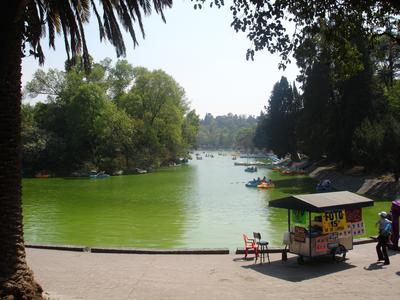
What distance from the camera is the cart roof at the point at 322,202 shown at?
13078mm

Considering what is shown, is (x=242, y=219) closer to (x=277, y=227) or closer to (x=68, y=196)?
(x=277, y=227)

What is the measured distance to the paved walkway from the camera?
34.0 ft

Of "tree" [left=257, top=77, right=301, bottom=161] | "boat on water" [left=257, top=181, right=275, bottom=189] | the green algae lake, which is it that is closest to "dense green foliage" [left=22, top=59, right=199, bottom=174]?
"tree" [left=257, top=77, right=301, bottom=161]

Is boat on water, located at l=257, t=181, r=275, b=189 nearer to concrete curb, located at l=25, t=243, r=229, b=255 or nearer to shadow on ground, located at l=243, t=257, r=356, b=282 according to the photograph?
concrete curb, located at l=25, t=243, r=229, b=255

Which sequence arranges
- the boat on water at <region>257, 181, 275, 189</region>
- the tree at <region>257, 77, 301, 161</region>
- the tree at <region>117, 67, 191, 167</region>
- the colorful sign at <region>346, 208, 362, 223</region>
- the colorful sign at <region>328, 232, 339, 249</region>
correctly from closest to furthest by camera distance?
the colorful sign at <region>328, 232, 339, 249</region>
the colorful sign at <region>346, 208, 362, 223</region>
the boat on water at <region>257, 181, 275, 189</region>
the tree at <region>117, 67, 191, 167</region>
the tree at <region>257, 77, 301, 161</region>

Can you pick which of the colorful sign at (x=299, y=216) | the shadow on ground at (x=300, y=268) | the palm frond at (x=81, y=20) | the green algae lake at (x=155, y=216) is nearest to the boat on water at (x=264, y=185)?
the green algae lake at (x=155, y=216)

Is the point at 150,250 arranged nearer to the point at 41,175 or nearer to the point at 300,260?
the point at 300,260

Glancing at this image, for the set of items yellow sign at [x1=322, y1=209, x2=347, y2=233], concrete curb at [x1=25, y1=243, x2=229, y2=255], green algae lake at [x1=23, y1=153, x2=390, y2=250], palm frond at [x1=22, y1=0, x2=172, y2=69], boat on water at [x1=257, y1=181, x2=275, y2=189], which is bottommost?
green algae lake at [x1=23, y1=153, x2=390, y2=250]

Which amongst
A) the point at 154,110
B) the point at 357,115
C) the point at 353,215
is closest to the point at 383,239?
the point at 353,215

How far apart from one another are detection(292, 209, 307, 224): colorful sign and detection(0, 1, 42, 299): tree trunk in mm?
8249

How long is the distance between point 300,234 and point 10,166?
8.54m

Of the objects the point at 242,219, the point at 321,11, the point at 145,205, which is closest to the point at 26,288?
the point at 321,11

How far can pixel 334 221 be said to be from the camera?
546 inches

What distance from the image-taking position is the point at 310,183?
52531 millimetres
